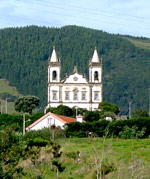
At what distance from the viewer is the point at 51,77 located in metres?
111

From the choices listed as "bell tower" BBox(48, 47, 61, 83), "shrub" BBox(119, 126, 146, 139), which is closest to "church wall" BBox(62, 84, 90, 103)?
"bell tower" BBox(48, 47, 61, 83)

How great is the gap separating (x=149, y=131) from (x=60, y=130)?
7.66 meters

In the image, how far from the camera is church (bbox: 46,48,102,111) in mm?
109188

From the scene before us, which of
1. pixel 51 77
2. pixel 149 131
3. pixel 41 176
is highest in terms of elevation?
pixel 51 77

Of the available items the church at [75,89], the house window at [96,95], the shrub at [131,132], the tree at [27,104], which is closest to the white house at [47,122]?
the shrub at [131,132]

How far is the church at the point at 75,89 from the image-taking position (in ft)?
358

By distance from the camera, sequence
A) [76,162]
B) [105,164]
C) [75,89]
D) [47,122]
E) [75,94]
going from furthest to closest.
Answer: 1. [75,89]
2. [75,94]
3. [47,122]
4. [76,162]
5. [105,164]

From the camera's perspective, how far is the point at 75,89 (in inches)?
4331

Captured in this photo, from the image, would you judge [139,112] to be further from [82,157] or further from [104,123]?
[82,157]

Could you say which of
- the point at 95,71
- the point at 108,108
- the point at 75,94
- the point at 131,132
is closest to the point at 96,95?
the point at 75,94

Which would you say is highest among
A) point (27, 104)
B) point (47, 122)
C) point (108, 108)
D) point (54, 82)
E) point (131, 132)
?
point (54, 82)

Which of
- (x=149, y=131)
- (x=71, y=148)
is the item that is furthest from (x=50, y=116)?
(x=71, y=148)

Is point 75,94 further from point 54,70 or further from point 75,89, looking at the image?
point 54,70

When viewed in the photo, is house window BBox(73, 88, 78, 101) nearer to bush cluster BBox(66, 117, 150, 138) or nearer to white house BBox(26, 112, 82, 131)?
white house BBox(26, 112, 82, 131)
